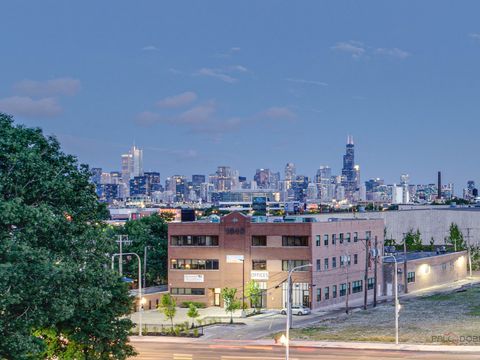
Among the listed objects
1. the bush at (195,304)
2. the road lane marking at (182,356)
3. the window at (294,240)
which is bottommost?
the road lane marking at (182,356)

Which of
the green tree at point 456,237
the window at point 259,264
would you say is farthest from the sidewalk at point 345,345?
the green tree at point 456,237

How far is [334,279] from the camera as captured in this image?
374 ft

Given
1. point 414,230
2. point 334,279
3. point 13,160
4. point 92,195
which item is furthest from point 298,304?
point 414,230

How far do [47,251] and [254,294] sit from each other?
66401mm

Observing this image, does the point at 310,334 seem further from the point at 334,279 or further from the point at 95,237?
the point at 95,237

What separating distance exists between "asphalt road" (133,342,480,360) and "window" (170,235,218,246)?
3672 cm

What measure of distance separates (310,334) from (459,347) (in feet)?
54.4

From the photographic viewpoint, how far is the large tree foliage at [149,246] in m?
124

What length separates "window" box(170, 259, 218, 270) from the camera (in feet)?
374

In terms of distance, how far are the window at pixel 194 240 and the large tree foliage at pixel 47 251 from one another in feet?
199

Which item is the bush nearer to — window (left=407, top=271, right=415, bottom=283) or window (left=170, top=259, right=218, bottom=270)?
window (left=170, top=259, right=218, bottom=270)

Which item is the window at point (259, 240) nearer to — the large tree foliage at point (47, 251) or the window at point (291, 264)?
the window at point (291, 264)

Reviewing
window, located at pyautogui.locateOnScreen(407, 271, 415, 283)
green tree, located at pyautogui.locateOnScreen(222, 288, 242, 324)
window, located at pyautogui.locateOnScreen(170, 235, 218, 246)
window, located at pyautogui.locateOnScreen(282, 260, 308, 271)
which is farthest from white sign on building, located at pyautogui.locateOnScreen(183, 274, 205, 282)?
window, located at pyautogui.locateOnScreen(407, 271, 415, 283)

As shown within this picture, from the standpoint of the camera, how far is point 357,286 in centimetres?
12138
